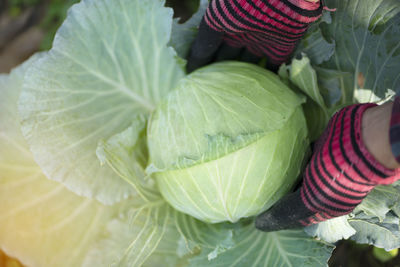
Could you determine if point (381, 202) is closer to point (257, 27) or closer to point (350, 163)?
point (350, 163)

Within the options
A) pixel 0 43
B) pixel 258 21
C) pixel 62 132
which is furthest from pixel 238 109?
pixel 0 43

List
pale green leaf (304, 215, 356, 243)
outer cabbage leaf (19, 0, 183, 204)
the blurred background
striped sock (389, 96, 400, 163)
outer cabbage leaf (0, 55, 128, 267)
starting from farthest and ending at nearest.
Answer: the blurred background
outer cabbage leaf (0, 55, 128, 267)
outer cabbage leaf (19, 0, 183, 204)
pale green leaf (304, 215, 356, 243)
striped sock (389, 96, 400, 163)

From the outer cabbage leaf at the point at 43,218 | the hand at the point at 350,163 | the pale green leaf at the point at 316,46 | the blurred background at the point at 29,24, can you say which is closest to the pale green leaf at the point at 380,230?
the hand at the point at 350,163

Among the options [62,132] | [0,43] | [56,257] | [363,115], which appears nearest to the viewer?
[363,115]

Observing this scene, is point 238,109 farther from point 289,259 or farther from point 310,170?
point 289,259

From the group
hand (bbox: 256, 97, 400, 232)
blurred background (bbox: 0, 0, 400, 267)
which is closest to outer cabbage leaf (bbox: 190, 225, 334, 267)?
hand (bbox: 256, 97, 400, 232)

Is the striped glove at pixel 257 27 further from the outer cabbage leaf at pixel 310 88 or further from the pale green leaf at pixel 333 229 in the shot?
the pale green leaf at pixel 333 229

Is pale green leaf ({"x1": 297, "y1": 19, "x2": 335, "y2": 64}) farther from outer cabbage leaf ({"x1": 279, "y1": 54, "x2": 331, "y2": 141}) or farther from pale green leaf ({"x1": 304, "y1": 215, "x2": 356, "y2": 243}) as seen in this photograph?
pale green leaf ({"x1": 304, "y1": 215, "x2": 356, "y2": 243})

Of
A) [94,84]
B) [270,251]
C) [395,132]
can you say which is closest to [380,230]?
[270,251]
